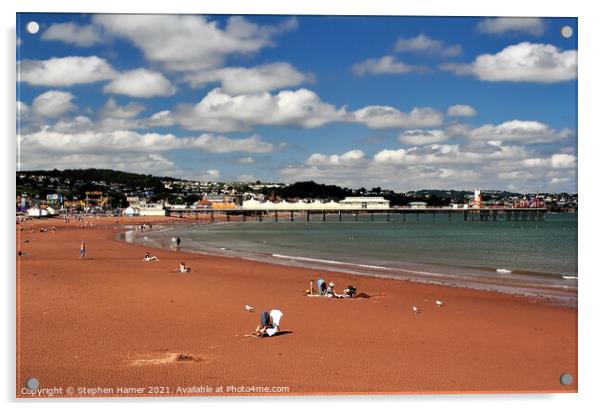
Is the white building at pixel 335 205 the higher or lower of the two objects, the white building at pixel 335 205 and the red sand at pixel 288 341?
the higher

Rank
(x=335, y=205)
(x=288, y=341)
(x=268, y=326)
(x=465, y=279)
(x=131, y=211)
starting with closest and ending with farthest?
1. (x=288, y=341)
2. (x=268, y=326)
3. (x=465, y=279)
4. (x=335, y=205)
5. (x=131, y=211)

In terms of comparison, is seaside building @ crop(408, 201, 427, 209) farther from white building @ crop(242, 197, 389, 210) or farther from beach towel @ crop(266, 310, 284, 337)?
beach towel @ crop(266, 310, 284, 337)

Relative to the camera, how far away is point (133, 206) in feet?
374

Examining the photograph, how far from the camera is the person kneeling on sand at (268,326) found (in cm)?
984

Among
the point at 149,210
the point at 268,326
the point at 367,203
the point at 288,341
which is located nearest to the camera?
the point at 288,341

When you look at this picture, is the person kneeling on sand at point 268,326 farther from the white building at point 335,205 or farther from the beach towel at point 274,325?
the white building at point 335,205

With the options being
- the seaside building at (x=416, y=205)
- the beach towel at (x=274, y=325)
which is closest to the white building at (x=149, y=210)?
the seaside building at (x=416, y=205)

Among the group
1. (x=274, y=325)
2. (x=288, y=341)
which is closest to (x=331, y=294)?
(x=274, y=325)

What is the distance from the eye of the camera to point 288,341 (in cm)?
964

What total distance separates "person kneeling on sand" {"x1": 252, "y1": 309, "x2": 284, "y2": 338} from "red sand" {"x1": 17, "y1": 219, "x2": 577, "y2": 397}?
170 millimetres

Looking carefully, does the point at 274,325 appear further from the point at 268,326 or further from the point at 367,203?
the point at 367,203

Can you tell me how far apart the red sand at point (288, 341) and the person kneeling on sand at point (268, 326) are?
170mm

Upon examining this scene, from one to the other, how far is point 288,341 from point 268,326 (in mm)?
522

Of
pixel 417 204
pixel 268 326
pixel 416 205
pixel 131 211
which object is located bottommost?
pixel 268 326
